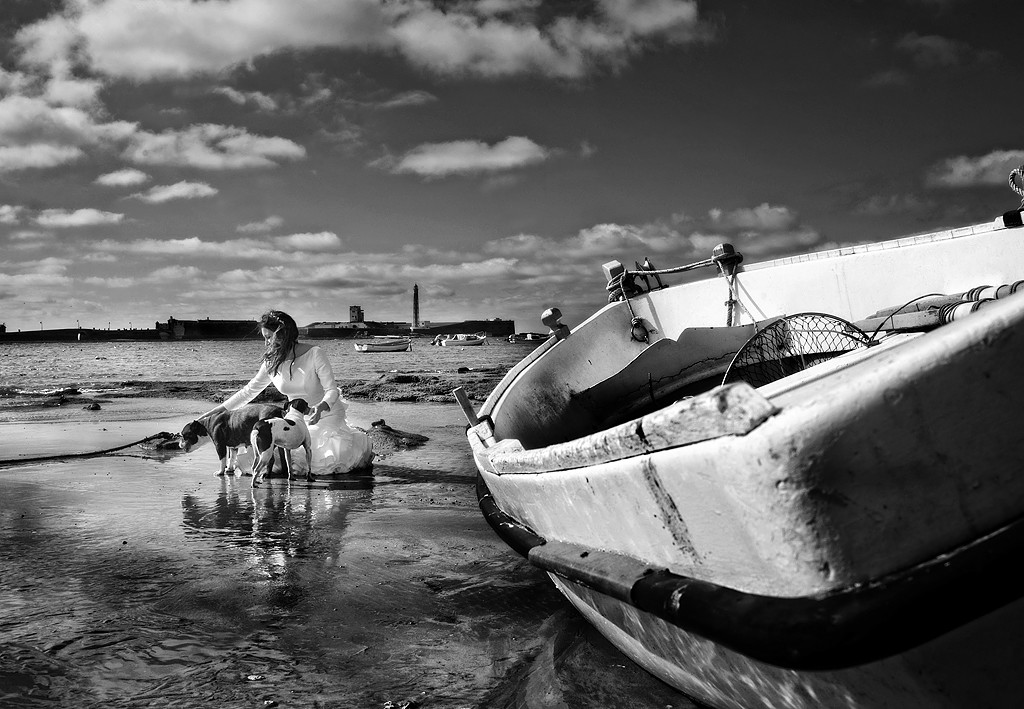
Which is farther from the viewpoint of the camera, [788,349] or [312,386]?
[312,386]

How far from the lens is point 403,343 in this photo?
8900cm

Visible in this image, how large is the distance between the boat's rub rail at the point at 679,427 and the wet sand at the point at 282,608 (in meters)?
1.12

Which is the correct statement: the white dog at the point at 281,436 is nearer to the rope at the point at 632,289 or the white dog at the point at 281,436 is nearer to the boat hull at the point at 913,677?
the rope at the point at 632,289

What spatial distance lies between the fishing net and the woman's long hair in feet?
15.3

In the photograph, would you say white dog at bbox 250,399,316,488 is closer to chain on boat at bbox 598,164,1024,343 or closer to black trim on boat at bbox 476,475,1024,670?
chain on boat at bbox 598,164,1024,343

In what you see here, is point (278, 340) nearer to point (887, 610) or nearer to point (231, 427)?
point (231, 427)

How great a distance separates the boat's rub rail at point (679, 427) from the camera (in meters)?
1.61

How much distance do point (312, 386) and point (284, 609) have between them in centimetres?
415

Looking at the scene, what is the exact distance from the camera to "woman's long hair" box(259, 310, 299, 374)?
24.2 feet

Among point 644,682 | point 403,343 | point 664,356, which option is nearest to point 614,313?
point 664,356

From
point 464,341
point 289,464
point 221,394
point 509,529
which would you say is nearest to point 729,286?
point 509,529

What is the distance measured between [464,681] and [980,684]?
1872mm

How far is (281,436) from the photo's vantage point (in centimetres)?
712

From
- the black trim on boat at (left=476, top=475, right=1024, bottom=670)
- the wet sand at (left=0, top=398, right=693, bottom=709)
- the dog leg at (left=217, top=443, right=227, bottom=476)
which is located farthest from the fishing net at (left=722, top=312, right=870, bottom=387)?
the dog leg at (left=217, top=443, right=227, bottom=476)
